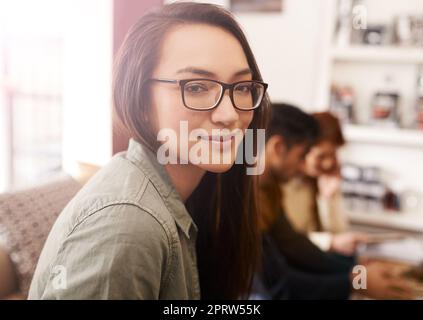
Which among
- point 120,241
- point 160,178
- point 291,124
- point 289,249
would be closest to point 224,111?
point 160,178

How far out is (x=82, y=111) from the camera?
27.5 inches

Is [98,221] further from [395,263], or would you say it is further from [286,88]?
[395,263]

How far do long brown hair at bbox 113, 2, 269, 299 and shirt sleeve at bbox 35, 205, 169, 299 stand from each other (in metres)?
0.15

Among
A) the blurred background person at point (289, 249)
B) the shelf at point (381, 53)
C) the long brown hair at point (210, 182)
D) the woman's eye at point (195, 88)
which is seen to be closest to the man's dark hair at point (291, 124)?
the blurred background person at point (289, 249)

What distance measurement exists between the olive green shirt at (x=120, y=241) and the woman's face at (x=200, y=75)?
7 centimetres

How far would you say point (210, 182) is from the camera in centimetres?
77

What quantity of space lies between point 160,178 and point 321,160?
100cm

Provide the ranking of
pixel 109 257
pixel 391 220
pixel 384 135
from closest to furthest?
pixel 109 257, pixel 384 135, pixel 391 220

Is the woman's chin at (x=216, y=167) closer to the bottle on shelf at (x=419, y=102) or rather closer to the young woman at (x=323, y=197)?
the young woman at (x=323, y=197)

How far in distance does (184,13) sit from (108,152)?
0.25 meters

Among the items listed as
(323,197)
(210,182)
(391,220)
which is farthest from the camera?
(323,197)

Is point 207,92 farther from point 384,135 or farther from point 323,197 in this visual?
point 323,197

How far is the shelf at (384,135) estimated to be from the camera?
50.5 inches
